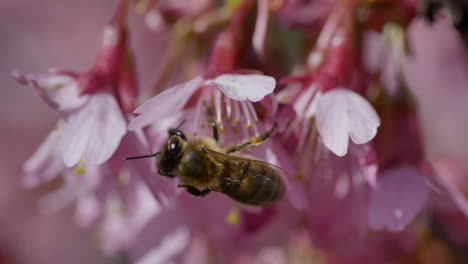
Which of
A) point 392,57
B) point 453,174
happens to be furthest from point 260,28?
point 453,174

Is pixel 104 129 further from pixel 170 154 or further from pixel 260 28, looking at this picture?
pixel 260 28

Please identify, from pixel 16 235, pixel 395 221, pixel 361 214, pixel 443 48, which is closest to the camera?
pixel 395 221

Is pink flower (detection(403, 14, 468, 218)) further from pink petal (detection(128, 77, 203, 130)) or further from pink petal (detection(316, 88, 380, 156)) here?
pink petal (detection(128, 77, 203, 130))

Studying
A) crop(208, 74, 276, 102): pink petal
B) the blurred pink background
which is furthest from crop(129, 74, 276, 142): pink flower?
the blurred pink background

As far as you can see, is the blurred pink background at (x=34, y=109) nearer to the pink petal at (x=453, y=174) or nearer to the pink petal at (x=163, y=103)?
the pink petal at (x=453, y=174)

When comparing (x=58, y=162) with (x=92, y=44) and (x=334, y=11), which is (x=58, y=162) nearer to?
(x=334, y=11)

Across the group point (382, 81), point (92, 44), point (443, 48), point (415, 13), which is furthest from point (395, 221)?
point (92, 44)

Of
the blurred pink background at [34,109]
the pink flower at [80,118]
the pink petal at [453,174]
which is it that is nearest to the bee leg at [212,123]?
the pink flower at [80,118]

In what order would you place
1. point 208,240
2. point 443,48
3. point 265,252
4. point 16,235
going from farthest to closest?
point 16,235 → point 443,48 → point 265,252 → point 208,240
